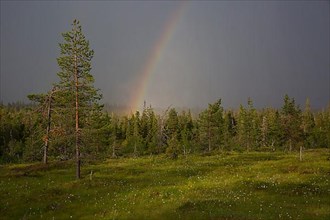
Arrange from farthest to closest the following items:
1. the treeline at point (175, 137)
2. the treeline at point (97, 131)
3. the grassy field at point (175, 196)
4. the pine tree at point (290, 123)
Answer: the pine tree at point (290, 123) → the treeline at point (175, 137) → the treeline at point (97, 131) → the grassy field at point (175, 196)

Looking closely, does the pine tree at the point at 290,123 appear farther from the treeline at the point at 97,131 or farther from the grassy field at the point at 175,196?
the grassy field at the point at 175,196

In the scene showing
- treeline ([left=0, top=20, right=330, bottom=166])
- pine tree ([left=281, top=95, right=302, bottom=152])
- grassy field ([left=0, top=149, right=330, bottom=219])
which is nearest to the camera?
grassy field ([left=0, top=149, right=330, bottom=219])

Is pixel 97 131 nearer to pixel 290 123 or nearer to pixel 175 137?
pixel 175 137

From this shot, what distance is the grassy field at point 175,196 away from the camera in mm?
23266

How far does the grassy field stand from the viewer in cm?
2327

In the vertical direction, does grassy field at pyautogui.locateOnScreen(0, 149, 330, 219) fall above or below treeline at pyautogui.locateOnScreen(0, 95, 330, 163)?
below

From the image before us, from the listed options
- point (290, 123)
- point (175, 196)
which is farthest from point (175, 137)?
point (175, 196)

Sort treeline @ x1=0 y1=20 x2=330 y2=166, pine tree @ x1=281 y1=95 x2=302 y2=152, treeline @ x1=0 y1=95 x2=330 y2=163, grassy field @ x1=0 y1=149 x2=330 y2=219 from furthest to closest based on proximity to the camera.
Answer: pine tree @ x1=281 y1=95 x2=302 y2=152 < treeline @ x1=0 y1=95 x2=330 y2=163 < treeline @ x1=0 y1=20 x2=330 y2=166 < grassy field @ x1=0 y1=149 x2=330 y2=219

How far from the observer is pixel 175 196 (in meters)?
29.0

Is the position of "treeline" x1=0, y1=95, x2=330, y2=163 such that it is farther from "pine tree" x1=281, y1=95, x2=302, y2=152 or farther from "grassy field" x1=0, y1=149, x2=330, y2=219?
"grassy field" x1=0, y1=149, x2=330, y2=219

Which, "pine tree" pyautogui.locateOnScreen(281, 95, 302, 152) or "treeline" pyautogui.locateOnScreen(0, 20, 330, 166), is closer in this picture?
"treeline" pyautogui.locateOnScreen(0, 20, 330, 166)

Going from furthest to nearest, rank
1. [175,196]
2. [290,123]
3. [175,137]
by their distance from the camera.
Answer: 1. [290,123]
2. [175,137]
3. [175,196]

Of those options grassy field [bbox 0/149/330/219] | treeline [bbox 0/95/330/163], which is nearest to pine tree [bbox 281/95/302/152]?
treeline [bbox 0/95/330/163]

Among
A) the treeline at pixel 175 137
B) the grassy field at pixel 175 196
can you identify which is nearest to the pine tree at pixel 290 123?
the treeline at pixel 175 137
